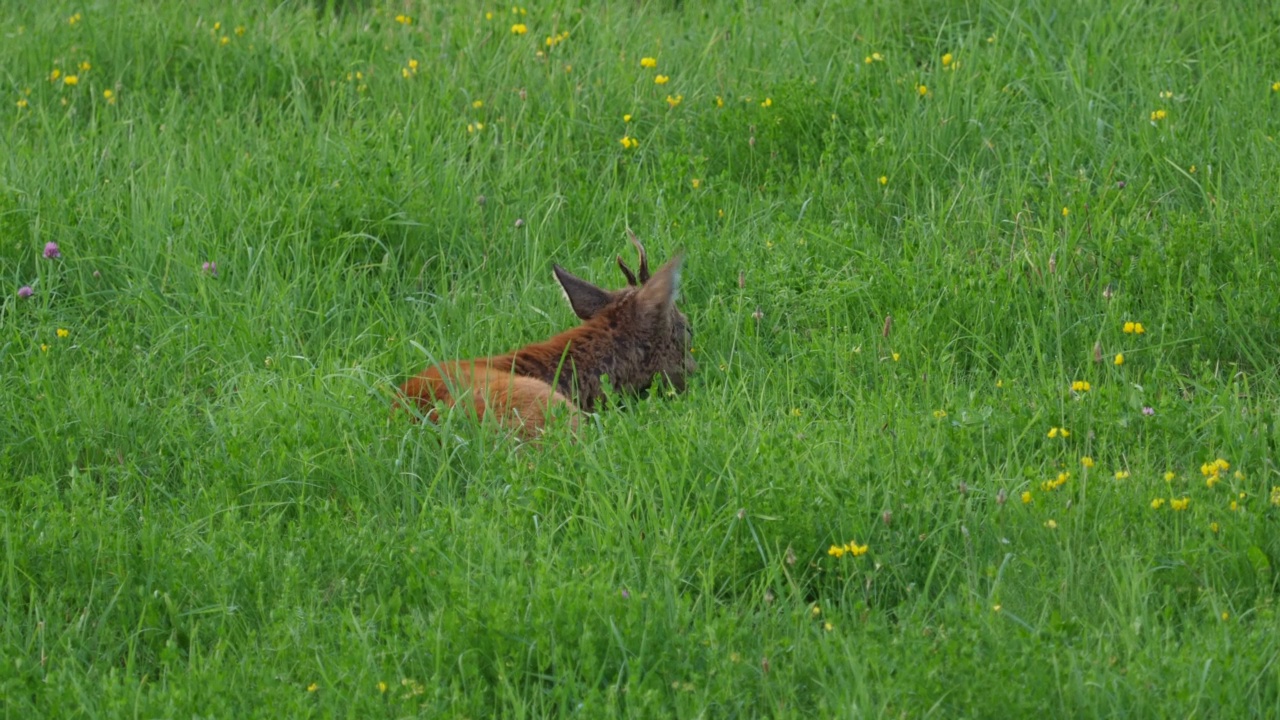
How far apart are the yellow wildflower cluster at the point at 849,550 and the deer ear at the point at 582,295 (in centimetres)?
185

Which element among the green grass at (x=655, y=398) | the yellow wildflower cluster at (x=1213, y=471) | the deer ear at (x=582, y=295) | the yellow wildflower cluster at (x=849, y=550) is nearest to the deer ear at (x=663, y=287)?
the deer ear at (x=582, y=295)

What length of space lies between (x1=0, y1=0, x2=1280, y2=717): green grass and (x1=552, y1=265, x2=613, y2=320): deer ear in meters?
0.35

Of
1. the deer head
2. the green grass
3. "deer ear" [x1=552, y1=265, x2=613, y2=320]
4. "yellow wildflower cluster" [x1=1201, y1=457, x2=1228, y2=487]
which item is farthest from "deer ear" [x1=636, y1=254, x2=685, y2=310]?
"yellow wildflower cluster" [x1=1201, y1=457, x2=1228, y2=487]

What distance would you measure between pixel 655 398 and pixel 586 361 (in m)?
0.54

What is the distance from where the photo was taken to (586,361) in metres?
5.35

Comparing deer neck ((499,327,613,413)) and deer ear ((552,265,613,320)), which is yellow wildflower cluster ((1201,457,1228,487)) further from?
deer ear ((552,265,613,320))

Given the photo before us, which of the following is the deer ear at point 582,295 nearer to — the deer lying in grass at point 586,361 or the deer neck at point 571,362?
the deer lying in grass at point 586,361

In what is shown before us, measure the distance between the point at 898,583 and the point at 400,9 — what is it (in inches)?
213

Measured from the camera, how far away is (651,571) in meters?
3.87

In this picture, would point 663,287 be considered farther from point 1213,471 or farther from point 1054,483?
point 1213,471

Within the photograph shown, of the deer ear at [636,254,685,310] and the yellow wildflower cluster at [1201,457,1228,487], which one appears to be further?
the deer ear at [636,254,685,310]

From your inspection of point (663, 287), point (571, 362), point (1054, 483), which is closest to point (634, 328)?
point (663, 287)

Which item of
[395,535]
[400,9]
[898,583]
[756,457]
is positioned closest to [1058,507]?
[898,583]

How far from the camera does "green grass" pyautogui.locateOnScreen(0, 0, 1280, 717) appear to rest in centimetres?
360
